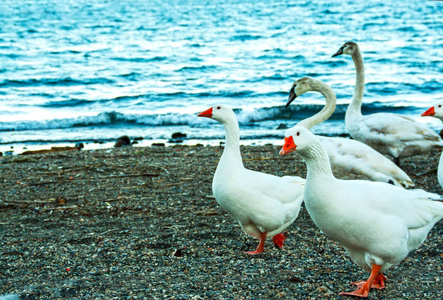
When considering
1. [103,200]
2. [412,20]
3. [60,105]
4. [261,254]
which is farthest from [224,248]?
[412,20]

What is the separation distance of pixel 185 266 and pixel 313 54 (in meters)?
22.8

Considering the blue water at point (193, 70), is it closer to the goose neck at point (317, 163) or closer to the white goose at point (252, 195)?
the white goose at point (252, 195)

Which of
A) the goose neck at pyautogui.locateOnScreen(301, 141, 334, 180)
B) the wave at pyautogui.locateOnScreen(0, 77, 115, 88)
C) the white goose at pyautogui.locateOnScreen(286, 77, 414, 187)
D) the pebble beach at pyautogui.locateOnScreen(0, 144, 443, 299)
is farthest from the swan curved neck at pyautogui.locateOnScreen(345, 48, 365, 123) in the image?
the wave at pyautogui.locateOnScreen(0, 77, 115, 88)

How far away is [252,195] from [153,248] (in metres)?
1.14

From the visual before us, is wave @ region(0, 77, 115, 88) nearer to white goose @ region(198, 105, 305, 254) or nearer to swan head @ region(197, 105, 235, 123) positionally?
swan head @ region(197, 105, 235, 123)

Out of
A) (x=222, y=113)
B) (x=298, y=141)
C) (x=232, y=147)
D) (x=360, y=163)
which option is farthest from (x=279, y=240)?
(x=360, y=163)

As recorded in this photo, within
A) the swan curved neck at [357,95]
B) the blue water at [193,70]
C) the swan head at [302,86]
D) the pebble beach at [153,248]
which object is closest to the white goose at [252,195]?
the pebble beach at [153,248]

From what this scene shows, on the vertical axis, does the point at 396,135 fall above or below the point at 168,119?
above

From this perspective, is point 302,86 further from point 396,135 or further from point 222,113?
point 222,113

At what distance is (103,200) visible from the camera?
7012 mm

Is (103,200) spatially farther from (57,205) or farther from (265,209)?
(265,209)

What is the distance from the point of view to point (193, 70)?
23375mm

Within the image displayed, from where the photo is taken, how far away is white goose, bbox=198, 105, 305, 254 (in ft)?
16.5

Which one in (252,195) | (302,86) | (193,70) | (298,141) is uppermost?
(298,141)
